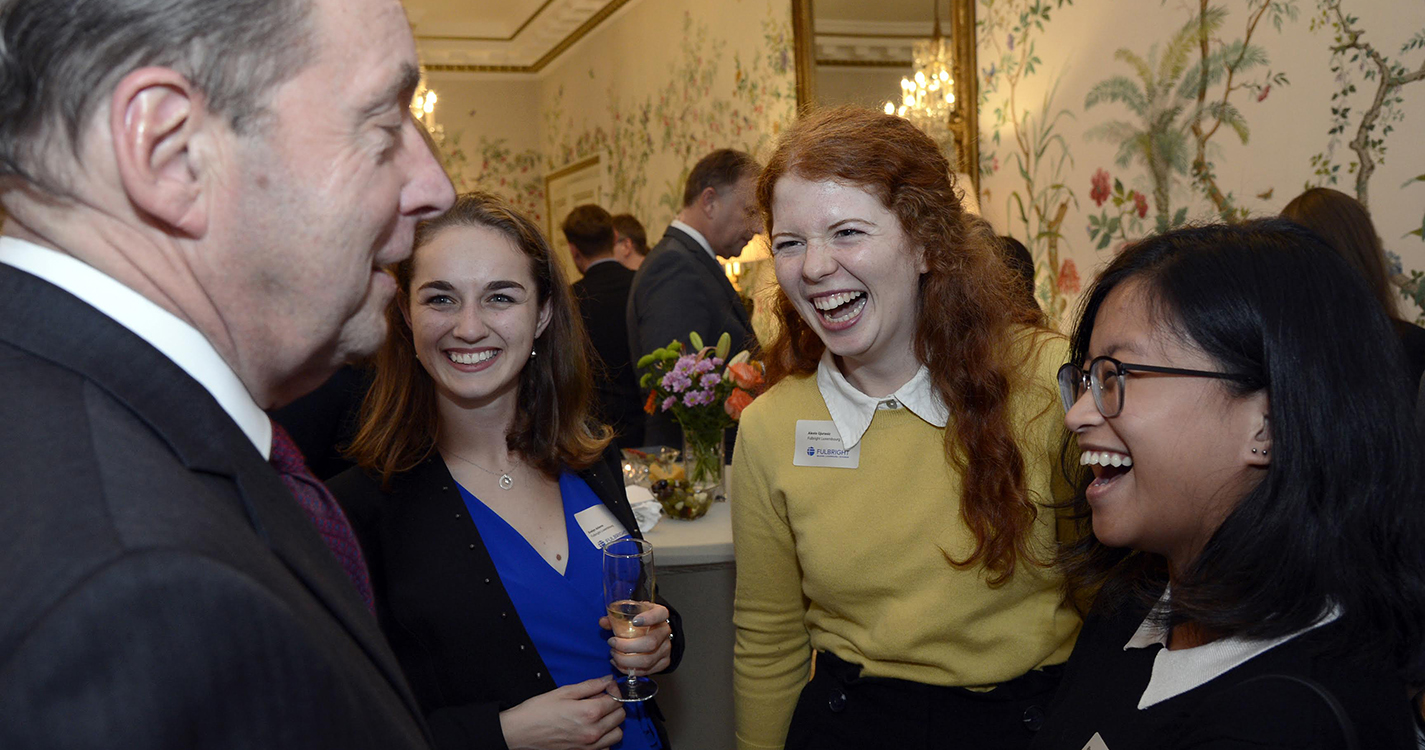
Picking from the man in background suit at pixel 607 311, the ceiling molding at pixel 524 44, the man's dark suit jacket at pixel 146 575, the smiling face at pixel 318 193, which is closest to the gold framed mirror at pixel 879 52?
the man in background suit at pixel 607 311

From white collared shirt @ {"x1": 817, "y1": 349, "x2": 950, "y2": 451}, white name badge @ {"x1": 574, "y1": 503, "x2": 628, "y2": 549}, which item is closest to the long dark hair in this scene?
white collared shirt @ {"x1": 817, "y1": 349, "x2": 950, "y2": 451}

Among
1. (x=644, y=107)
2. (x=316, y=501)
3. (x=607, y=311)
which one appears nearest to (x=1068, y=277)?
(x=607, y=311)

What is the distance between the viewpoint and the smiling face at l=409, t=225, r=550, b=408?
1635 millimetres

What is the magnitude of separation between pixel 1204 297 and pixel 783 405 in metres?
0.77

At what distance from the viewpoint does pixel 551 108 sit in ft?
30.7

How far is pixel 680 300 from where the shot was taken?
12.7ft

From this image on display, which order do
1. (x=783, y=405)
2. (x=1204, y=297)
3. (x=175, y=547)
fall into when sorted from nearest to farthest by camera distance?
(x=175, y=547), (x=1204, y=297), (x=783, y=405)

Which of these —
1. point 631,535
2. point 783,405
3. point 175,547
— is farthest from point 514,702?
point 175,547

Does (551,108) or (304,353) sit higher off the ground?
(551,108)

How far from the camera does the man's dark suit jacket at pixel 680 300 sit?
3861mm

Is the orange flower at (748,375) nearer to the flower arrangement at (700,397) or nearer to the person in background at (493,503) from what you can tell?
the flower arrangement at (700,397)

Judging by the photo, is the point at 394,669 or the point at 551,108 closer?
the point at 394,669

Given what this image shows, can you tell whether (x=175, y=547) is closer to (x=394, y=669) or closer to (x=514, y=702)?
(x=394, y=669)

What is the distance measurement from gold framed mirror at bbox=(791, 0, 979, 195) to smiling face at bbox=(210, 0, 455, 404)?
258 centimetres
